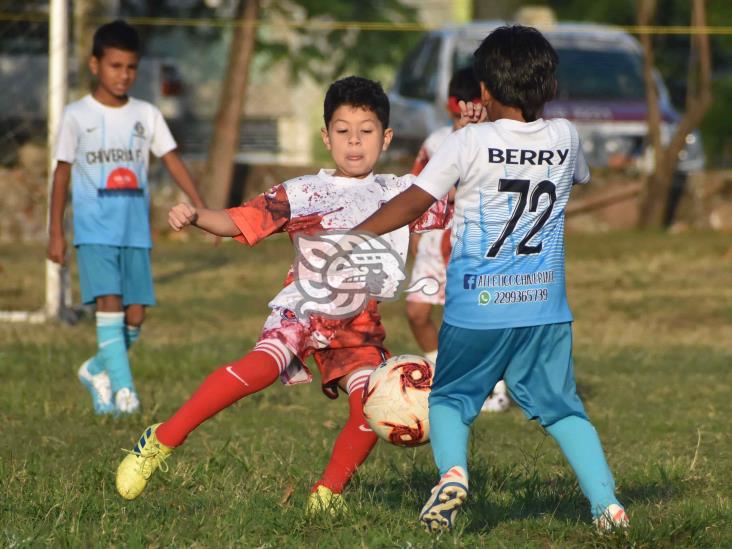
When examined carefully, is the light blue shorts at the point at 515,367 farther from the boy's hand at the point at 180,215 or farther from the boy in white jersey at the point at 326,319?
the boy's hand at the point at 180,215

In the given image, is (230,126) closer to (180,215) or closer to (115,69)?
(115,69)

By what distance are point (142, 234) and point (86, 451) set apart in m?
1.48

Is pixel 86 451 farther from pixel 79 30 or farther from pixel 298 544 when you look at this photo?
pixel 79 30

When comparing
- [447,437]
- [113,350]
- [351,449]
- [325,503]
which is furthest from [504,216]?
[113,350]

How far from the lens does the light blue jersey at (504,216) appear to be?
15.6 ft

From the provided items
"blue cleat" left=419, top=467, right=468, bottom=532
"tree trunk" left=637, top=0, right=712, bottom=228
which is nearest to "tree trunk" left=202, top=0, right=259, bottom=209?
"tree trunk" left=637, top=0, right=712, bottom=228

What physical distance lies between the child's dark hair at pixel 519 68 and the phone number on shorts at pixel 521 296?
579 mm

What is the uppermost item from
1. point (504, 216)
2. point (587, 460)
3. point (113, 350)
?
point (504, 216)

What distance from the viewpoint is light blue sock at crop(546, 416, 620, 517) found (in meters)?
4.83

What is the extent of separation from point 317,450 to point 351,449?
1.38m

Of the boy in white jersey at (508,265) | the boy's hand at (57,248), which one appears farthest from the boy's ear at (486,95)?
the boy's hand at (57,248)

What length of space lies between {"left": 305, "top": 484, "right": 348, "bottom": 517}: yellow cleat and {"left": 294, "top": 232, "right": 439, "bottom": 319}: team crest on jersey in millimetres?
641

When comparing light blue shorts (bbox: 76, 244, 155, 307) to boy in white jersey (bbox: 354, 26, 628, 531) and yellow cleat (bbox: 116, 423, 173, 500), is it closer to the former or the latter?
yellow cleat (bbox: 116, 423, 173, 500)

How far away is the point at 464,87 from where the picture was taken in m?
7.84
